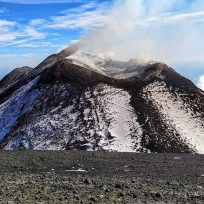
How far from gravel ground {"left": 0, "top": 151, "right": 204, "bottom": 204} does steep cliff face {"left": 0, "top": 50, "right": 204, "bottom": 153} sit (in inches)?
765

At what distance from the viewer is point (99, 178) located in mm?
25891

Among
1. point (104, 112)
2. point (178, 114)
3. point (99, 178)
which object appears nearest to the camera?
point (99, 178)

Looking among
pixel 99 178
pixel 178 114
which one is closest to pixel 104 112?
pixel 178 114

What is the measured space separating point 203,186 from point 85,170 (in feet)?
29.7

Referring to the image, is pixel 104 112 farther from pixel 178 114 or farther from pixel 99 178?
pixel 99 178

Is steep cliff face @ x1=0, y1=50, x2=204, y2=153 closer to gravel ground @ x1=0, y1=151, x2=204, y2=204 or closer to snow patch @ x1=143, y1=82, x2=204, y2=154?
snow patch @ x1=143, y1=82, x2=204, y2=154

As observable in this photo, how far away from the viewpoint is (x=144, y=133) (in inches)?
2398

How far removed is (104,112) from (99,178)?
40.7m

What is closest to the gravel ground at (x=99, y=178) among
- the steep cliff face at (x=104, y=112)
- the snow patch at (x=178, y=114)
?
the steep cliff face at (x=104, y=112)

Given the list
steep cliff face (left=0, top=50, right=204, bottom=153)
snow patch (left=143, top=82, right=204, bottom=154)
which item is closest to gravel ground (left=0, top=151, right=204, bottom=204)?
steep cliff face (left=0, top=50, right=204, bottom=153)

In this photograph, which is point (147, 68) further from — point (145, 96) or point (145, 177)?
point (145, 177)

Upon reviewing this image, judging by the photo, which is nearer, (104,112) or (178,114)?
(104,112)

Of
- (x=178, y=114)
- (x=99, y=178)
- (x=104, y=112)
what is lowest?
(x=99, y=178)

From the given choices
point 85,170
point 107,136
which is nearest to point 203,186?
point 85,170
